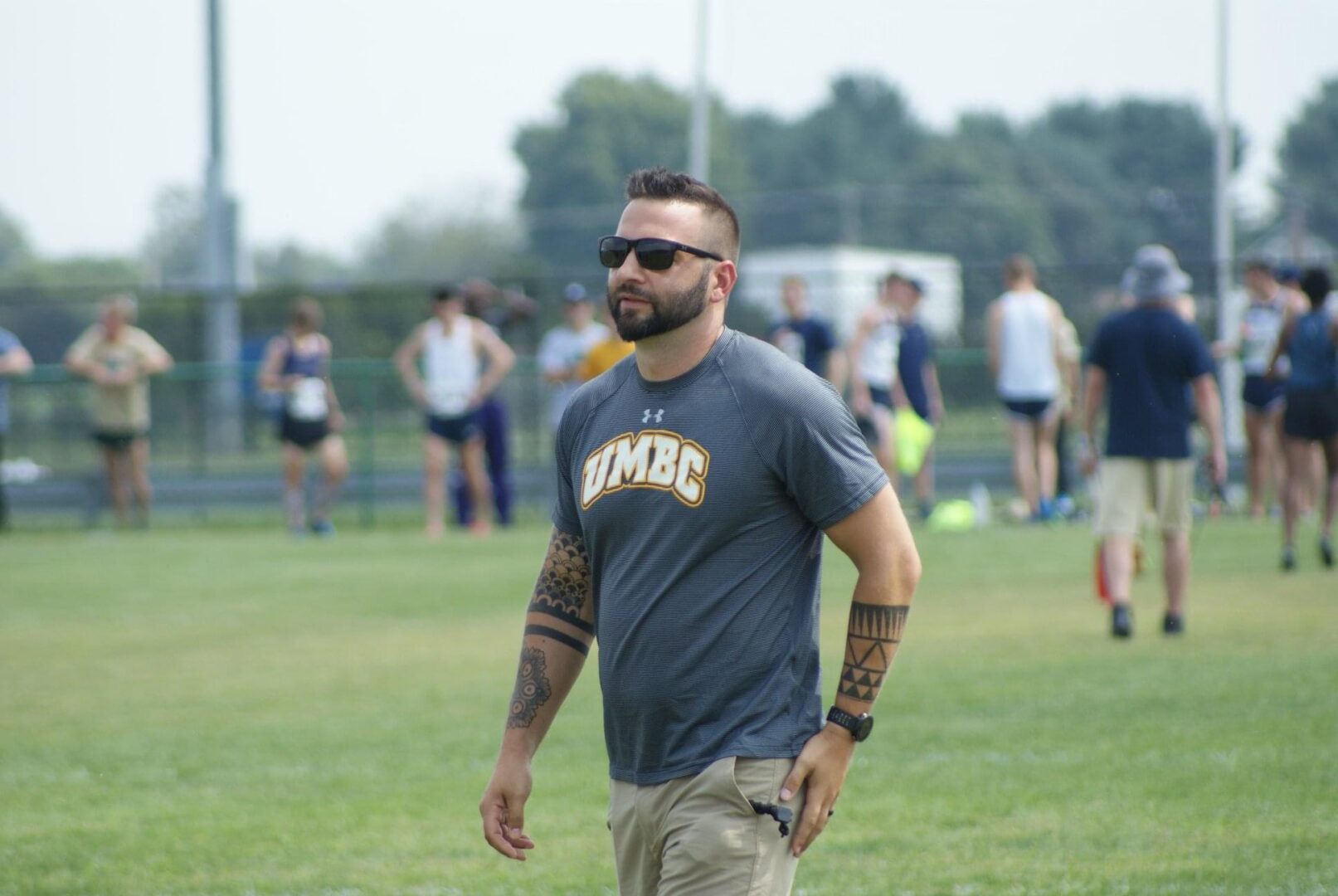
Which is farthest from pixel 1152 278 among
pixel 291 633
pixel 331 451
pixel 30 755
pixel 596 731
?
pixel 331 451

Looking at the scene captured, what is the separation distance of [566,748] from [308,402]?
35.7 ft

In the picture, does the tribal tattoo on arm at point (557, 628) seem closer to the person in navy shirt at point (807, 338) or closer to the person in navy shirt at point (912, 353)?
the person in navy shirt at point (807, 338)

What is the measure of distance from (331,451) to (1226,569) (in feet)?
30.5

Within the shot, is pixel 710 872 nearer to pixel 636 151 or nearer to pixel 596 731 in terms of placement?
pixel 596 731

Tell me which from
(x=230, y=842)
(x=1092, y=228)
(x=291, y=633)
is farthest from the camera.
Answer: (x=1092, y=228)

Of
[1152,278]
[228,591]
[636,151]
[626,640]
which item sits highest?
[636,151]

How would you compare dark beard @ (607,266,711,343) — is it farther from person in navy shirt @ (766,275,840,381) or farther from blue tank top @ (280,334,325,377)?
blue tank top @ (280,334,325,377)

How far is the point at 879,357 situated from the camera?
17.1m

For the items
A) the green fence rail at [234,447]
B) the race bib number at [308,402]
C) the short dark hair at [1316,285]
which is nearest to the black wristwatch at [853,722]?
the short dark hair at [1316,285]

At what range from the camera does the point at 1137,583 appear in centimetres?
1248

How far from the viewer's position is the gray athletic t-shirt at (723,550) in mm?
3480

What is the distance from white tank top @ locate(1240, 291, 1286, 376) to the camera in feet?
54.0

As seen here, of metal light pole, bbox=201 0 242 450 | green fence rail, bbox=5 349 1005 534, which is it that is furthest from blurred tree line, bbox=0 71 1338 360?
green fence rail, bbox=5 349 1005 534

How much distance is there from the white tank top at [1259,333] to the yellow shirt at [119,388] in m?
11.7
